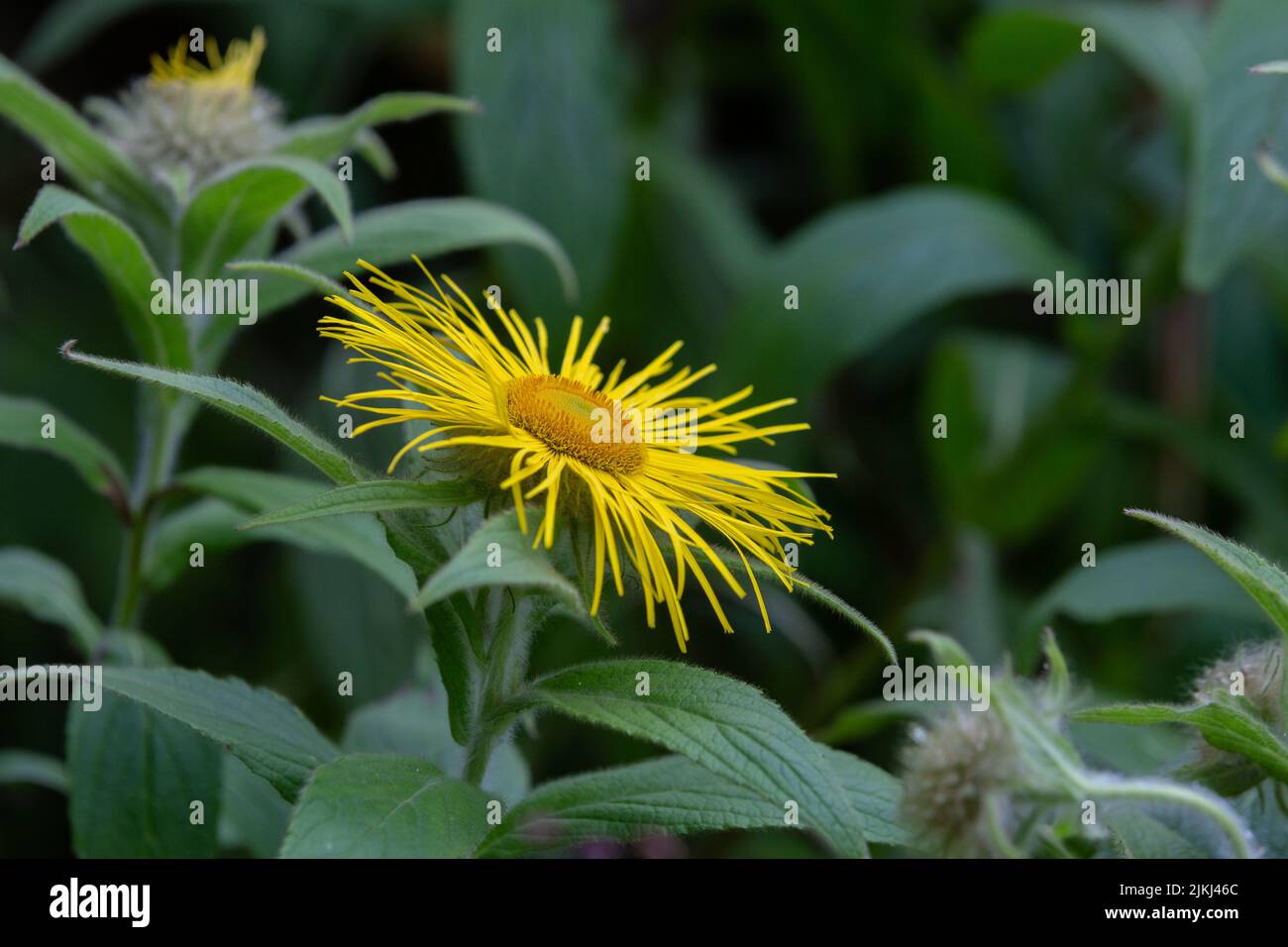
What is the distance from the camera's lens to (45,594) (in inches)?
42.6

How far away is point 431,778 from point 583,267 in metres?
1.05

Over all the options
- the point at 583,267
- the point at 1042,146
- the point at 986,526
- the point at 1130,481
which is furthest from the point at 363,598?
the point at 1042,146

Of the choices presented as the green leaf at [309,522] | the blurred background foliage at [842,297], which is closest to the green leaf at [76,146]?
the green leaf at [309,522]

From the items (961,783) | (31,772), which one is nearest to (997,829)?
(961,783)

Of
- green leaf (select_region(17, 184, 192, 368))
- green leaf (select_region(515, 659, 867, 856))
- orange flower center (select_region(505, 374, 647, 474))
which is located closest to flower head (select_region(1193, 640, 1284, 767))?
green leaf (select_region(515, 659, 867, 856))

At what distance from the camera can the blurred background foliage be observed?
165cm

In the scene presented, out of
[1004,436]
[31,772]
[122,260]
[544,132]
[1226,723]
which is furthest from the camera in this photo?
[1004,436]

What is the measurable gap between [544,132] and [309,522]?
928 mm

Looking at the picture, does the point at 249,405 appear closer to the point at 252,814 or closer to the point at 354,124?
the point at 354,124

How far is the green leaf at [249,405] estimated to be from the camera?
27.2 inches

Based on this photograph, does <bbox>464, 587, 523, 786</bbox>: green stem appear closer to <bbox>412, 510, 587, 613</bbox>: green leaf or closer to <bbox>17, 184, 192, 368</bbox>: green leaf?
<bbox>412, 510, 587, 613</bbox>: green leaf

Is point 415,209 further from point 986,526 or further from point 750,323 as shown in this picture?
point 986,526

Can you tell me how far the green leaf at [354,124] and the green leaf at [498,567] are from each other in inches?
18.6
